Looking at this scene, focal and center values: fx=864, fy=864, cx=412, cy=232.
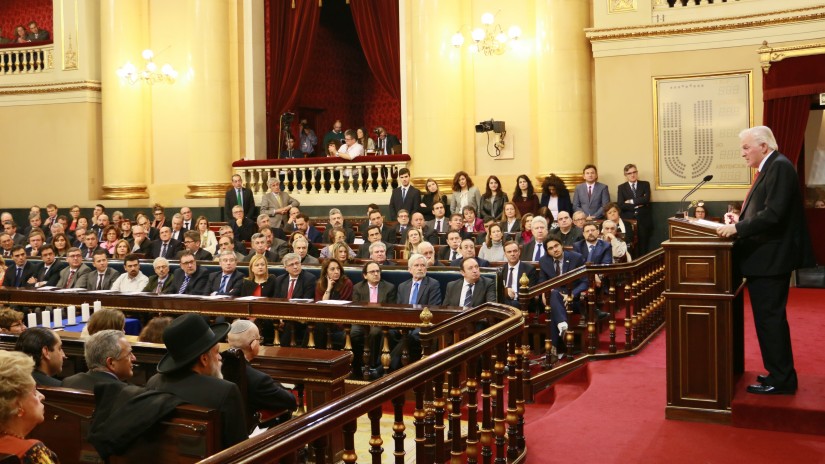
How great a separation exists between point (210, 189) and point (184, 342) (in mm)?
10062

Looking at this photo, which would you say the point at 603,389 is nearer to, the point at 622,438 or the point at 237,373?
the point at 622,438

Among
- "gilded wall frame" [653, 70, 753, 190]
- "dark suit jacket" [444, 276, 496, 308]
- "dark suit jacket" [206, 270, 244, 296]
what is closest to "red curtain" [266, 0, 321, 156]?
"gilded wall frame" [653, 70, 753, 190]

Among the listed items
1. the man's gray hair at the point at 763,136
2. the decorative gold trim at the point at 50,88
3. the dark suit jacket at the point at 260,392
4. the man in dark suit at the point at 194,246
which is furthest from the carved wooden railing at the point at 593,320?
the decorative gold trim at the point at 50,88

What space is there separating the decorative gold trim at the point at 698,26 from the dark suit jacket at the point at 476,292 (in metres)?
4.94

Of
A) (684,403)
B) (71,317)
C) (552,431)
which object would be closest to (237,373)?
(552,431)

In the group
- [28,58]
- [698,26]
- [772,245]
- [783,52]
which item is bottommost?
[772,245]

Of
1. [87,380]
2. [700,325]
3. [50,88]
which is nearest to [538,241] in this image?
[700,325]

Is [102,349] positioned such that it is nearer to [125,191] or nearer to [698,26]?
[698,26]

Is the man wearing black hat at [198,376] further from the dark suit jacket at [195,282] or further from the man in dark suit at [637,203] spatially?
the man in dark suit at [637,203]

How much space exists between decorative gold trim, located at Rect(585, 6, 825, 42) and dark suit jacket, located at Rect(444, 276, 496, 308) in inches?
195

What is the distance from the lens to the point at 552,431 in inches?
167

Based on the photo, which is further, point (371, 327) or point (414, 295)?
point (414, 295)

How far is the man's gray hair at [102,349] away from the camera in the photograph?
12.0 ft

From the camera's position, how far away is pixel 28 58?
1464 cm
